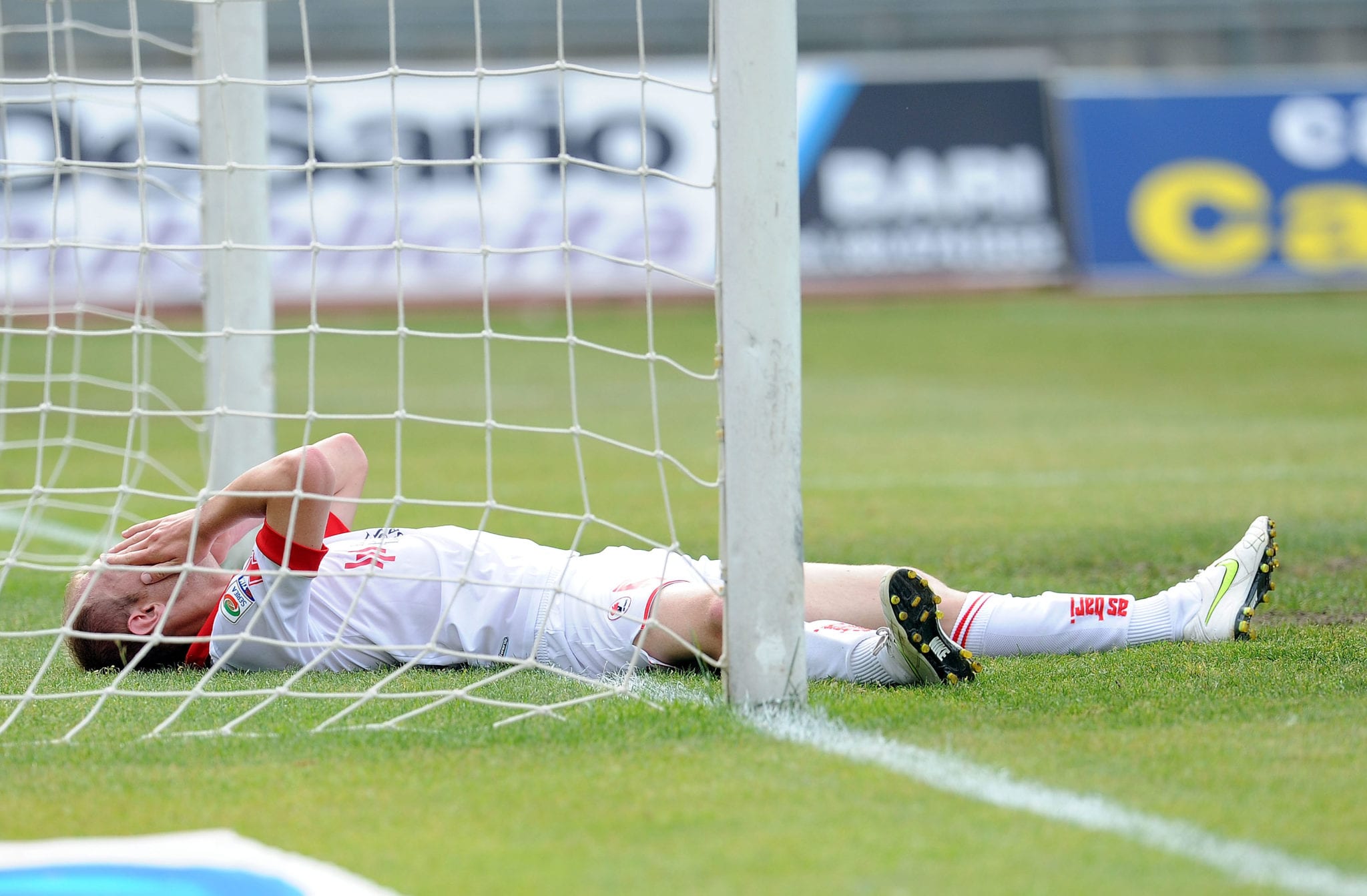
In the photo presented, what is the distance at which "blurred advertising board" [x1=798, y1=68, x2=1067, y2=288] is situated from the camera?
60.2 feet

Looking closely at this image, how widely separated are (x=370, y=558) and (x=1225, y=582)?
6.67 feet

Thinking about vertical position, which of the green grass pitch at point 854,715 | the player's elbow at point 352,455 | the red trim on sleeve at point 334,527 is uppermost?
the player's elbow at point 352,455

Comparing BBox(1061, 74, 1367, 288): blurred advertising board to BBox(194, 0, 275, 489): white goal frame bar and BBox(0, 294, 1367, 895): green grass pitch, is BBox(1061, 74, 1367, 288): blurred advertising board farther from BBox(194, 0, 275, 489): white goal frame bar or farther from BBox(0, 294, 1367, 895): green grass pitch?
BBox(194, 0, 275, 489): white goal frame bar

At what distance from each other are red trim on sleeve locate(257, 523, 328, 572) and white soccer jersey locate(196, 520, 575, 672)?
0.16ft

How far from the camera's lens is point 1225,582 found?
3.78m

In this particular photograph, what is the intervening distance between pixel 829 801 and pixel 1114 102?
17.2 metres

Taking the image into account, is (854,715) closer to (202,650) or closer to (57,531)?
(202,650)

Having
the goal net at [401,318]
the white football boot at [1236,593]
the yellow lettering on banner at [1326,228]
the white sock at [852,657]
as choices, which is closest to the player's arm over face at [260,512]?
the goal net at [401,318]

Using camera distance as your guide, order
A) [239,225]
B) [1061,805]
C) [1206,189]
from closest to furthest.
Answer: [1061,805], [239,225], [1206,189]

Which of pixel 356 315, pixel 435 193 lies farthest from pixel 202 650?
pixel 356 315

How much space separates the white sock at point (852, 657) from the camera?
3406 millimetres

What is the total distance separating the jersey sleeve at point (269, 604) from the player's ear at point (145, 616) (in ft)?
0.44

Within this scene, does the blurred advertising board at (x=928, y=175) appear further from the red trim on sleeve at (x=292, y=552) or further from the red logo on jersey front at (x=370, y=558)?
the red trim on sleeve at (x=292, y=552)

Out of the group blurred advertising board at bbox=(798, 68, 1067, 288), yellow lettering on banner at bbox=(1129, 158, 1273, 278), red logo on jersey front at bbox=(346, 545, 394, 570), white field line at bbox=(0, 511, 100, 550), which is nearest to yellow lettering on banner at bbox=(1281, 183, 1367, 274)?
yellow lettering on banner at bbox=(1129, 158, 1273, 278)
